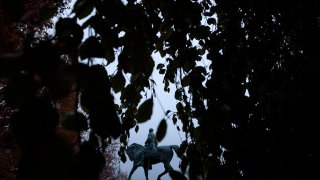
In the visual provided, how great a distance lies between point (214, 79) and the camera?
1296 millimetres

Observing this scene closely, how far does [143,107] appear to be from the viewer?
692 mm

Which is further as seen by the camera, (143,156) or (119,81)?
(143,156)

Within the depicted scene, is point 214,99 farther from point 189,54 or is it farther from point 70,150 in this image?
point 70,150

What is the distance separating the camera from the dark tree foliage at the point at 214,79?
47cm

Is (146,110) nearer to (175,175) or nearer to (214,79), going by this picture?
(175,175)

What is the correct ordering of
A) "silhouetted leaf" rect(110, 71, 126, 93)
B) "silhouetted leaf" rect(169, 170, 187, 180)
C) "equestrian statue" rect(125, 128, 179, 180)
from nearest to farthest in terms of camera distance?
"silhouetted leaf" rect(169, 170, 187, 180) → "silhouetted leaf" rect(110, 71, 126, 93) → "equestrian statue" rect(125, 128, 179, 180)

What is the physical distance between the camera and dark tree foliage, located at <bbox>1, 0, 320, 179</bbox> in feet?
1.55

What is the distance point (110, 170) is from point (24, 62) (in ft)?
59.1

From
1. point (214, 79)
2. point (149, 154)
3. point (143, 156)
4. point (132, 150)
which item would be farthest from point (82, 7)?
point (132, 150)

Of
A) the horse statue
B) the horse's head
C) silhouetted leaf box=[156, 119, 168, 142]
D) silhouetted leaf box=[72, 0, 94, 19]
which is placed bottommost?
silhouetted leaf box=[156, 119, 168, 142]

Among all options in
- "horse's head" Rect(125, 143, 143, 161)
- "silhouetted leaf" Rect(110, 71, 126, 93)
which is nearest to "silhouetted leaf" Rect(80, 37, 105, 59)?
"silhouetted leaf" Rect(110, 71, 126, 93)

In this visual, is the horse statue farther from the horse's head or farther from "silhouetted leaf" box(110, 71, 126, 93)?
"silhouetted leaf" box(110, 71, 126, 93)

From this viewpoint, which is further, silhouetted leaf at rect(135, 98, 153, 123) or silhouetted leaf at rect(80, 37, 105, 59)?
silhouetted leaf at rect(135, 98, 153, 123)

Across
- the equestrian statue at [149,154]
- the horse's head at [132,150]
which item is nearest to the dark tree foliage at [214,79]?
the equestrian statue at [149,154]
